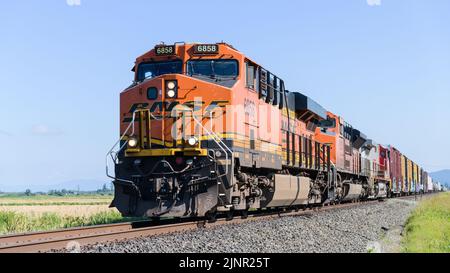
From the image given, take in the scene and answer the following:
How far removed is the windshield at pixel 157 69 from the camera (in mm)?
12680

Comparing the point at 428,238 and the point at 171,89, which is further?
the point at 171,89

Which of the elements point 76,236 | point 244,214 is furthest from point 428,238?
point 76,236

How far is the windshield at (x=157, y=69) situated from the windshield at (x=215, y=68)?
318 mm

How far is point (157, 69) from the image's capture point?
1288cm

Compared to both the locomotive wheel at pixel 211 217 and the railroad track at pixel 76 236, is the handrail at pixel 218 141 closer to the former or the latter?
the locomotive wheel at pixel 211 217

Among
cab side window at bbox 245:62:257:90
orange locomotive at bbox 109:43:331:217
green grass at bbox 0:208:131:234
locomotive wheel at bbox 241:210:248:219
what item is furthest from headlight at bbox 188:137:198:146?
green grass at bbox 0:208:131:234

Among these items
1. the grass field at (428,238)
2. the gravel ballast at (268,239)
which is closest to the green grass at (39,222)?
the gravel ballast at (268,239)

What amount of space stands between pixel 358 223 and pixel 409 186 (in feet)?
122

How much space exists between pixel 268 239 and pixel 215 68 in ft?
13.5

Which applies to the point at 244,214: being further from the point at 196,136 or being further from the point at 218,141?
the point at 196,136

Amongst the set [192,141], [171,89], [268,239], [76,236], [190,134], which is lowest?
[268,239]

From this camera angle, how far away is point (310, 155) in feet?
62.2
